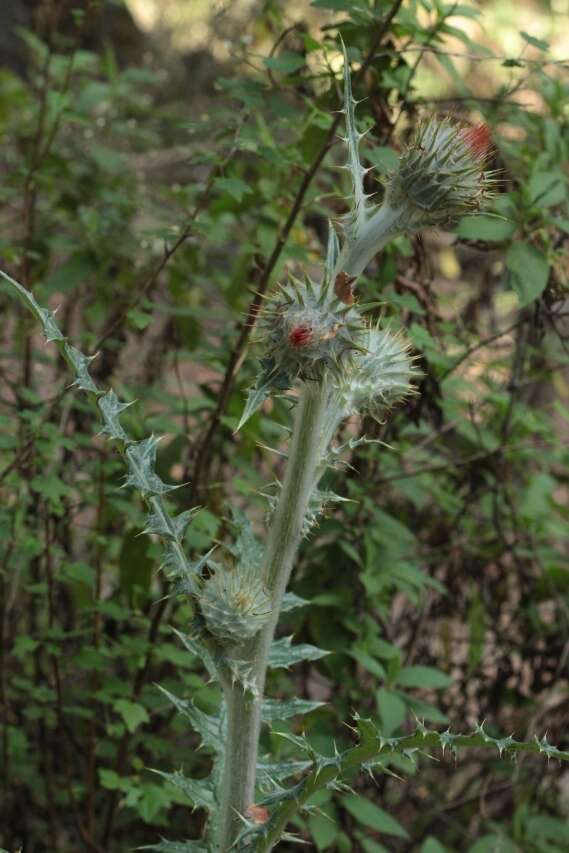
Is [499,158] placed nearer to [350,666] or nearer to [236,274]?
[236,274]

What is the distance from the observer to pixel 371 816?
2.84 meters

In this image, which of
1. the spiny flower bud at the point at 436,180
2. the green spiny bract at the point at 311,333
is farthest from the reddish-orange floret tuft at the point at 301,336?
the spiny flower bud at the point at 436,180

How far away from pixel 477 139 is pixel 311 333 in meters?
0.51

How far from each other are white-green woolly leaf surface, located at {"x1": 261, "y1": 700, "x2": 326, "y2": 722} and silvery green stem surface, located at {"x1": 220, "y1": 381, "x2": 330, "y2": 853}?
17 centimetres

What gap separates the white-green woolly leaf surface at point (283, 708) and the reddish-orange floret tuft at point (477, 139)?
108cm

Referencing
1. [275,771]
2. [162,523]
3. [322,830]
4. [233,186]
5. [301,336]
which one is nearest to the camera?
[301,336]

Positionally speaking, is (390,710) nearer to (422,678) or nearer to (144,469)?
(422,678)

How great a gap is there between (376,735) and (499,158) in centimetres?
207

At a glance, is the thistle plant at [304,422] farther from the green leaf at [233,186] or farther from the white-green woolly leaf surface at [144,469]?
the green leaf at [233,186]

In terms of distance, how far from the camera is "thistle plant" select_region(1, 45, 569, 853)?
1.67m

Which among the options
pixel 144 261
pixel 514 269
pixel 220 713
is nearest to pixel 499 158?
pixel 514 269

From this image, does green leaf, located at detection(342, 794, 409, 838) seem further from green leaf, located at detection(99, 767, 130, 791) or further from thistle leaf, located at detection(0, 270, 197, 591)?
thistle leaf, located at detection(0, 270, 197, 591)

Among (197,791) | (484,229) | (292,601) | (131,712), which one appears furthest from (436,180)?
(131,712)

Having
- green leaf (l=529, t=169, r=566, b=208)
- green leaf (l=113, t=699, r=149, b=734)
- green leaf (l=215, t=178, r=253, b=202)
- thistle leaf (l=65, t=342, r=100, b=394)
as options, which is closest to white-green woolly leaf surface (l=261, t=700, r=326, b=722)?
green leaf (l=113, t=699, r=149, b=734)
